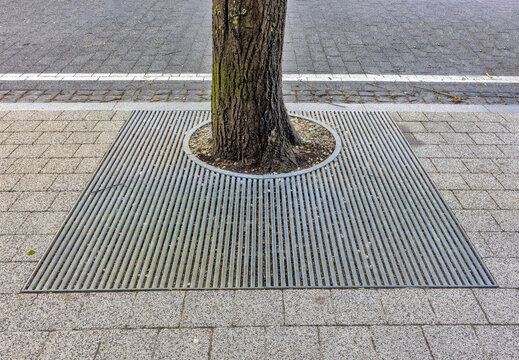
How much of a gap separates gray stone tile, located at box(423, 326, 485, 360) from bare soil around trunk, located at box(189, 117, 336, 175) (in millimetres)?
2179

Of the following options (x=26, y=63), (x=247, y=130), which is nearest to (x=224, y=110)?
(x=247, y=130)

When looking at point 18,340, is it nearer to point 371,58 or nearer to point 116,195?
point 116,195

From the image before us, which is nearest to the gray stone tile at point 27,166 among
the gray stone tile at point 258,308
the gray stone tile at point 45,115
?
the gray stone tile at point 45,115

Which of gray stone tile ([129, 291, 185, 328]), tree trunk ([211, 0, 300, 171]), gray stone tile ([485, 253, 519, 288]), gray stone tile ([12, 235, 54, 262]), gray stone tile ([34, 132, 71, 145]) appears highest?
tree trunk ([211, 0, 300, 171])

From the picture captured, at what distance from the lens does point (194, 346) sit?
8.96 ft

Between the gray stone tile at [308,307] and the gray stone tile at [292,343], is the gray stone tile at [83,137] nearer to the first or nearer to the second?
the gray stone tile at [308,307]

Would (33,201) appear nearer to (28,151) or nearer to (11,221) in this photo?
(11,221)

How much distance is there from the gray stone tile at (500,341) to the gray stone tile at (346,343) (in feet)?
2.38

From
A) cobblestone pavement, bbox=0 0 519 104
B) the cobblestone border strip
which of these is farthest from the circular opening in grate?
cobblestone pavement, bbox=0 0 519 104

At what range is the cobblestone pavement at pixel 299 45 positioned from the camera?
6502 mm

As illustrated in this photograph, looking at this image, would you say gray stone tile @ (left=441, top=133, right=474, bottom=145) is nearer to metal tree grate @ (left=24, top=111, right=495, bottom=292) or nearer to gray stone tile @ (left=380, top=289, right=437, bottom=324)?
metal tree grate @ (left=24, top=111, right=495, bottom=292)

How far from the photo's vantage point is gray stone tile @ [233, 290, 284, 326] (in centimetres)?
289

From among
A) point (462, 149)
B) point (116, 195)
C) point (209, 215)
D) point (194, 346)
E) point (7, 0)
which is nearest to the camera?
point (194, 346)

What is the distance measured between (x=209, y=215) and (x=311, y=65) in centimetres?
453
